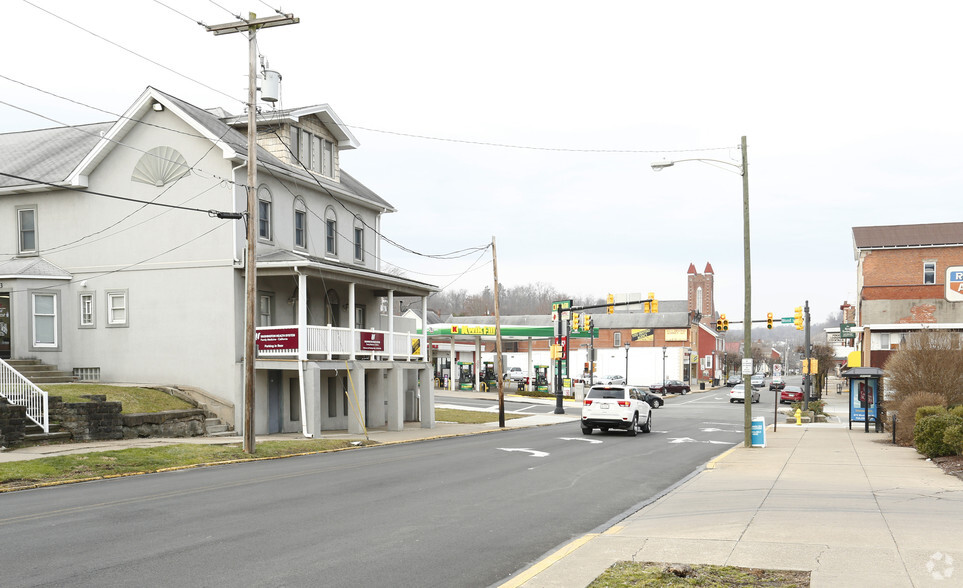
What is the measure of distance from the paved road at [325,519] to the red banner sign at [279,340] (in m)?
7.02

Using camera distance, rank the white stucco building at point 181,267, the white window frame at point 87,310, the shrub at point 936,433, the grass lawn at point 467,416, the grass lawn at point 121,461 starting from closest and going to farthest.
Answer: the grass lawn at point 121,461 → the shrub at point 936,433 → the white stucco building at point 181,267 → the white window frame at point 87,310 → the grass lawn at point 467,416

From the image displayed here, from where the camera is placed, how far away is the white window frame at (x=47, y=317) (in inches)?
1124

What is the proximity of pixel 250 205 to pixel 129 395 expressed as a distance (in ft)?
27.1

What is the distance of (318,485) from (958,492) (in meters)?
10.9

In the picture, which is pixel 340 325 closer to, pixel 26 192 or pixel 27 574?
pixel 26 192

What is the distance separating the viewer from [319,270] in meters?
28.0

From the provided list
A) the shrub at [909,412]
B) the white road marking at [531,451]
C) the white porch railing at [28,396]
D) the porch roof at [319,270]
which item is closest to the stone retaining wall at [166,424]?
the white porch railing at [28,396]

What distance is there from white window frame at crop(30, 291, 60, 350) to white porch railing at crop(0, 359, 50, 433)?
19.1ft

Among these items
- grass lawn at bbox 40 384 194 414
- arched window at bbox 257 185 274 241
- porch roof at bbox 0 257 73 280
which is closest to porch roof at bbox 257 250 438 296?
arched window at bbox 257 185 274 241

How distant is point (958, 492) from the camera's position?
1395 cm

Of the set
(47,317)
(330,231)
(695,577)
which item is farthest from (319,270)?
(695,577)

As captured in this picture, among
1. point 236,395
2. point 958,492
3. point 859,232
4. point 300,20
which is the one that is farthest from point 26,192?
point 859,232

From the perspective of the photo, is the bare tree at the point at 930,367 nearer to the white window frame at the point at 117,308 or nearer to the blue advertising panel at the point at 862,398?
the blue advertising panel at the point at 862,398

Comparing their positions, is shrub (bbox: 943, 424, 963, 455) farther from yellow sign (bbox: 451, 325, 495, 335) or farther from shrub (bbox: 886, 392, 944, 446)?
yellow sign (bbox: 451, 325, 495, 335)
